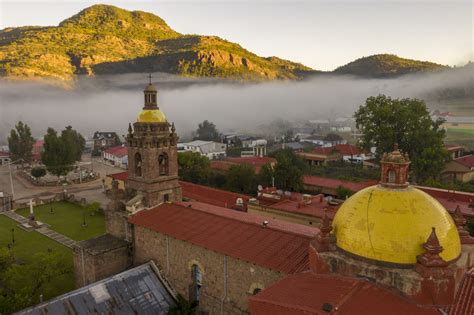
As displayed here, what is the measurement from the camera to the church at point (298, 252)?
12.1 metres

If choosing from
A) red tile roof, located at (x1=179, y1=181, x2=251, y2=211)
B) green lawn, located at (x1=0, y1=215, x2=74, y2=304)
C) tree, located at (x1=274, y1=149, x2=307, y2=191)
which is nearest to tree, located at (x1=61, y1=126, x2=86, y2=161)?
green lawn, located at (x1=0, y1=215, x2=74, y2=304)

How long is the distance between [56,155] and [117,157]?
2520cm

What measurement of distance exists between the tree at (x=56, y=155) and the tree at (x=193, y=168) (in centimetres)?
2190

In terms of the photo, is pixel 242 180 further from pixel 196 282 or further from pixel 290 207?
pixel 196 282

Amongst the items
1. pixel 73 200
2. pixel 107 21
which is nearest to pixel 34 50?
pixel 107 21

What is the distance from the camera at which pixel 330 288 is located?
12758 mm

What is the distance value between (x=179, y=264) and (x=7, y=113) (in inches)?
5545

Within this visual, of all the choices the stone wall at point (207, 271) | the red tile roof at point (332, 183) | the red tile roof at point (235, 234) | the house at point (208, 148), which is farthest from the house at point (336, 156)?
the stone wall at point (207, 271)

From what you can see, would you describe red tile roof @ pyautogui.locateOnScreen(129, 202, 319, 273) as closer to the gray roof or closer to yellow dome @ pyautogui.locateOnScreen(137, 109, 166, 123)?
the gray roof

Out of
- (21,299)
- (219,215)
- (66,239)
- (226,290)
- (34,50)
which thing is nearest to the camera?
(226,290)

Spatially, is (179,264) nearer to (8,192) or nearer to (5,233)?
(5,233)

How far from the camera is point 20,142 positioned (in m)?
75.1

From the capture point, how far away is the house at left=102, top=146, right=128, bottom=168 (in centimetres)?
8569

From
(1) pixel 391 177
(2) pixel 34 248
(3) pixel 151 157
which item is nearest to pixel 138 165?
(3) pixel 151 157
